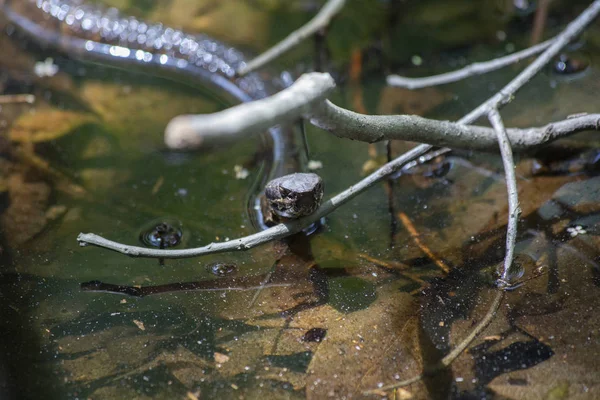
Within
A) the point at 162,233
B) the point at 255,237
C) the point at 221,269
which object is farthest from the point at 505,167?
the point at 162,233

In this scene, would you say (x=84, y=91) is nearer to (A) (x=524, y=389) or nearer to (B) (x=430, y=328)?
(B) (x=430, y=328)

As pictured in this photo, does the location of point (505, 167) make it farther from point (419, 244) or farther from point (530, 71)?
point (530, 71)

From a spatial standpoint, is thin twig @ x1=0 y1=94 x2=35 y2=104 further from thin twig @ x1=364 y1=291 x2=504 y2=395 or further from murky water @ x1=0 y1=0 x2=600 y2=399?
thin twig @ x1=364 y1=291 x2=504 y2=395

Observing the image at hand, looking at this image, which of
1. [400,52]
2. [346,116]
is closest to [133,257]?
[346,116]

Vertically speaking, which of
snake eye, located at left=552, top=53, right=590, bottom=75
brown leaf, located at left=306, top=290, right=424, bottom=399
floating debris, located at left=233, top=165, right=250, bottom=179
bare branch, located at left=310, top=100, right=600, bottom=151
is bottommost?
brown leaf, located at left=306, top=290, right=424, bottom=399

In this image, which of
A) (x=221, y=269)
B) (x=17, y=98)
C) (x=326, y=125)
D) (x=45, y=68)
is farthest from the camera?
(x=45, y=68)

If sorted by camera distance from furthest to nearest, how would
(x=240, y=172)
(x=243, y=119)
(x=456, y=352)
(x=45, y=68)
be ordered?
(x=45, y=68), (x=240, y=172), (x=456, y=352), (x=243, y=119)

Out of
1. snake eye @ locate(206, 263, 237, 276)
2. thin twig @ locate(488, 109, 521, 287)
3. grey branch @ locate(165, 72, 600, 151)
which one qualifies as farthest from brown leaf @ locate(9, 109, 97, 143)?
thin twig @ locate(488, 109, 521, 287)

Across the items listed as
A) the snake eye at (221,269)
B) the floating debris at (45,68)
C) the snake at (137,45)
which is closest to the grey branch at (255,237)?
the snake eye at (221,269)
